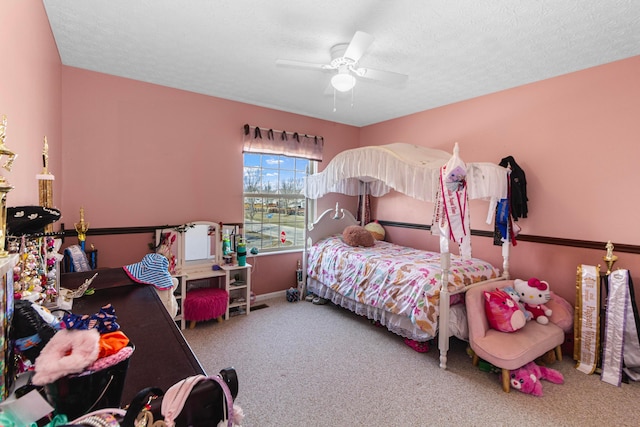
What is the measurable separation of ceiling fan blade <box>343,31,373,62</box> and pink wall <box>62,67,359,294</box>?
216cm

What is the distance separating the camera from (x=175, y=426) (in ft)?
1.95

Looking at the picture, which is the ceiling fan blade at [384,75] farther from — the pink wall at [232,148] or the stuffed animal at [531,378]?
the stuffed animal at [531,378]

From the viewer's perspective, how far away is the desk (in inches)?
36.6

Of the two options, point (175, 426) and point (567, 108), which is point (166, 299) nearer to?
point (175, 426)

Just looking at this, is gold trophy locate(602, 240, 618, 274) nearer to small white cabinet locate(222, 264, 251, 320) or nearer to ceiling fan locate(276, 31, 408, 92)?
ceiling fan locate(276, 31, 408, 92)

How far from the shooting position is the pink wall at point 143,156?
296 centimetres

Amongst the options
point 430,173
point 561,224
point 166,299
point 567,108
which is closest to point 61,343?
point 166,299

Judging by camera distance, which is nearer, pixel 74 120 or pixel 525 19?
pixel 525 19

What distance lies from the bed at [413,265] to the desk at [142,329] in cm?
205

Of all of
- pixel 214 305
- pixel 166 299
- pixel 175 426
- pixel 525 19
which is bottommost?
pixel 214 305

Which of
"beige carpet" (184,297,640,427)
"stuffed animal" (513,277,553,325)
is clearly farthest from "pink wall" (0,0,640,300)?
"beige carpet" (184,297,640,427)

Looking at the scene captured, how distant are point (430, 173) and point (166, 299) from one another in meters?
2.29

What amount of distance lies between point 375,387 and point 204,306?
6.21 feet

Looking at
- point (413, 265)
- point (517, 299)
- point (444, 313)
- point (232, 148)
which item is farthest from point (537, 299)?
point (232, 148)
